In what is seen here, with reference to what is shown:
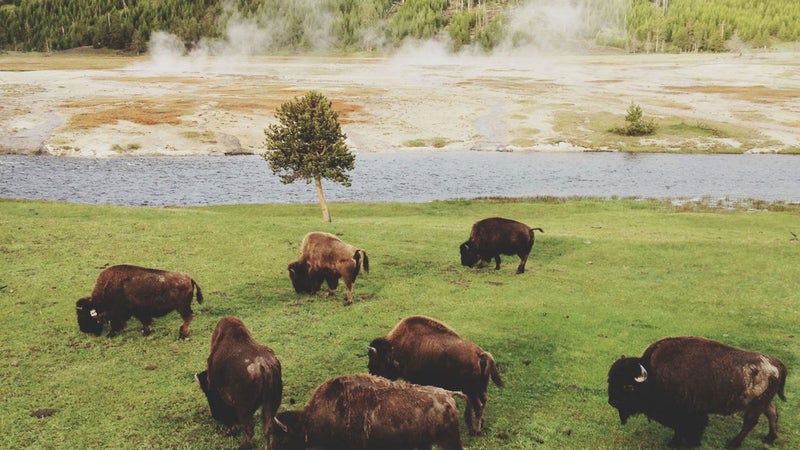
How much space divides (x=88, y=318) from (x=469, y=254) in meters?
12.2

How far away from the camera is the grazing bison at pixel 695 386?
10.2 meters

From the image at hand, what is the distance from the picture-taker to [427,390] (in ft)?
30.4

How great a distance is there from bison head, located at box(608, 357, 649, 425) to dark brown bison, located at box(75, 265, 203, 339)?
9.57m

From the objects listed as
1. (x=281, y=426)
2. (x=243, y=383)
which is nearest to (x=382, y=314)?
(x=243, y=383)

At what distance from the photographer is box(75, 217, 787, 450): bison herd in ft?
29.6

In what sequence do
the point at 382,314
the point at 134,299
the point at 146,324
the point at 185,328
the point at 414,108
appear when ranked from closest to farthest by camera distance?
the point at 134,299
the point at 185,328
the point at 146,324
the point at 382,314
the point at 414,108

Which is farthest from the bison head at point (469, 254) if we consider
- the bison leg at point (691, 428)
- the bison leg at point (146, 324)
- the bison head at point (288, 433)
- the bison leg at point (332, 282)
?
the bison head at point (288, 433)

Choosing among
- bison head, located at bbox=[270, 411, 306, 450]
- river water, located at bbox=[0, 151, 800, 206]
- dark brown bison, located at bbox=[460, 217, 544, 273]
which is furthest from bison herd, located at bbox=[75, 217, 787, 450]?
river water, located at bbox=[0, 151, 800, 206]

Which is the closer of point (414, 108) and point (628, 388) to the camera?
Result: point (628, 388)

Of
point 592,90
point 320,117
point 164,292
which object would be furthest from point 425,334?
point 592,90

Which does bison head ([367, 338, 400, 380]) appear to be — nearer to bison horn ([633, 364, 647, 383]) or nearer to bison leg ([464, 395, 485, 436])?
bison leg ([464, 395, 485, 436])

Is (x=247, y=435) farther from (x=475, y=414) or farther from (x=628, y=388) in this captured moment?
(x=628, y=388)

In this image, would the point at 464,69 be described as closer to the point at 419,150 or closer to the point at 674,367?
the point at 419,150

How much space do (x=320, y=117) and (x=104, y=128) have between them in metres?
54.1
